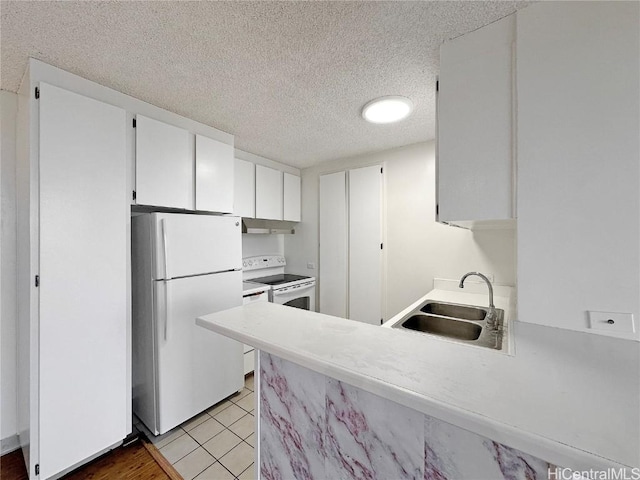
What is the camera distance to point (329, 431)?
89cm

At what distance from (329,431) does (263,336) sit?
0.40 m

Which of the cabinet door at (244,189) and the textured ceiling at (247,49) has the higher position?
the textured ceiling at (247,49)

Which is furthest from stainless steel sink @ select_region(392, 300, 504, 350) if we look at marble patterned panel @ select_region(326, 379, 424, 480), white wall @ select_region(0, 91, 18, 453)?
white wall @ select_region(0, 91, 18, 453)

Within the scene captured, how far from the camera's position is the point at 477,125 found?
3.79 ft

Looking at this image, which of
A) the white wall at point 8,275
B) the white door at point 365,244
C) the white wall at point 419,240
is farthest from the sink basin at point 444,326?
the white wall at point 8,275

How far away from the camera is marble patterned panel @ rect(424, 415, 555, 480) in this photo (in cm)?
59

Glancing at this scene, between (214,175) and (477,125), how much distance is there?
2.03m

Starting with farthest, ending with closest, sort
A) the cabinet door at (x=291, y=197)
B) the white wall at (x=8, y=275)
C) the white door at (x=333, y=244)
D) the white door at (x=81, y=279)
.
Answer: the cabinet door at (x=291, y=197)
the white door at (x=333, y=244)
the white wall at (x=8, y=275)
the white door at (x=81, y=279)

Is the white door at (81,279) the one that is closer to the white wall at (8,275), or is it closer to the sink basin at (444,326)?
the white wall at (8,275)

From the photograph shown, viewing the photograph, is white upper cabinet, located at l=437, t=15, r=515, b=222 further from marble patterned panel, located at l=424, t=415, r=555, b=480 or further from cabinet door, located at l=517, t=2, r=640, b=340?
marble patterned panel, located at l=424, t=415, r=555, b=480

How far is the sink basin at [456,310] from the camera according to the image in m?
1.84

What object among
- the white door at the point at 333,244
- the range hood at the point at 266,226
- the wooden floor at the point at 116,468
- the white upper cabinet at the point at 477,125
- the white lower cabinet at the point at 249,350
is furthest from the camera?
the white door at the point at 333,244

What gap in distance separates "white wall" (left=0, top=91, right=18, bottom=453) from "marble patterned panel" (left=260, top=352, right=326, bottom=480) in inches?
74.5

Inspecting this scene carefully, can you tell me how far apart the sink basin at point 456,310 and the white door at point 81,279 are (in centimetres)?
215
